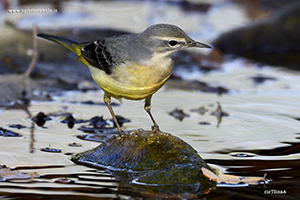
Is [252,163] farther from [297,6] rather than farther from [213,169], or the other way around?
[297,6]

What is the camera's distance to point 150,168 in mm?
5035

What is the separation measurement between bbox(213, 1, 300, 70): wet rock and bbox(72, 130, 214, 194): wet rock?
7633mm

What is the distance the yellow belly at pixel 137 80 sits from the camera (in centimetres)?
525

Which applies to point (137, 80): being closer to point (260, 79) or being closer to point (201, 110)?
point (201, 110)

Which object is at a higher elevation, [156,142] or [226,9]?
[226,9]

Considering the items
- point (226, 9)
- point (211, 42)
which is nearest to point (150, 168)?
point (211, 42)

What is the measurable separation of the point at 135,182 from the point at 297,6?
10.3 m

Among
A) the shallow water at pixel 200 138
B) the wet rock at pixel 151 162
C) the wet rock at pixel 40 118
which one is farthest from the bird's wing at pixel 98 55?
the wet rock at pixel 40 118

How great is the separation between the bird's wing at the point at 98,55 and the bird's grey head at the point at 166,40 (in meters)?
0.55

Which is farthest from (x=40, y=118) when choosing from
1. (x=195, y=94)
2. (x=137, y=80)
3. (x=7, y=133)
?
(x=195, y=94)

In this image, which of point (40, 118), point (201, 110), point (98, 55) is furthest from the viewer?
point (201, 110)

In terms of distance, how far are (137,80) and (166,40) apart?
0.55m

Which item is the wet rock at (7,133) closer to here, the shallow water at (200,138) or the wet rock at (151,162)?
the shallow water at (200,138)

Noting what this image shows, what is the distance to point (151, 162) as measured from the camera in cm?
509
